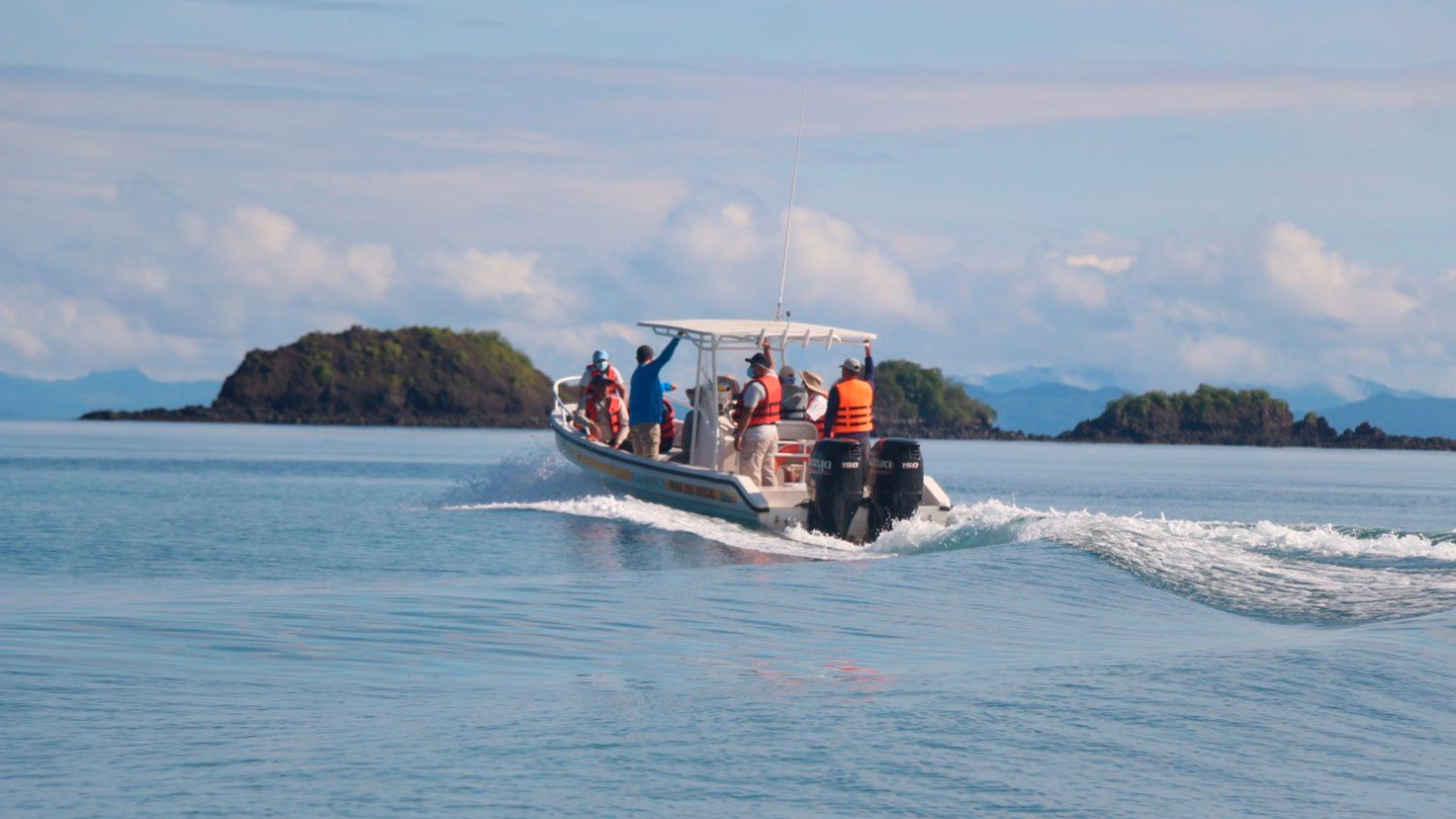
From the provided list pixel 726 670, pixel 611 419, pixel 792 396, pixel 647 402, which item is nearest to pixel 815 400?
pixel 792 396

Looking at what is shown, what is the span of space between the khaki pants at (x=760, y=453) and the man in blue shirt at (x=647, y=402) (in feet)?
6.12

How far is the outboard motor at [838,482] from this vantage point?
16500mm

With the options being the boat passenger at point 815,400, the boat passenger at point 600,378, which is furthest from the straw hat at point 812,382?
the boat passenger at point 600,378

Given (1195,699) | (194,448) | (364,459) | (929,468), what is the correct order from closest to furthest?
1. (1195,699)
2. (364,459)
3. (929,468)
4. (194,448)

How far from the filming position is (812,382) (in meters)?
19.3

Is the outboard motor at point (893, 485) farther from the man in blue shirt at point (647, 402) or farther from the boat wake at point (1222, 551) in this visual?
the man in blue shirt at point (647, 402)

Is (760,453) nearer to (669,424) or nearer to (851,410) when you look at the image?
(851,410)

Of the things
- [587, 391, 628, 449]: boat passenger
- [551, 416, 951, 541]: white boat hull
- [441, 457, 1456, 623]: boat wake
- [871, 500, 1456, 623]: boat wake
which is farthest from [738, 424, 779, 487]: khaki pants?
[587, 391, 628, 449]: boat passenger

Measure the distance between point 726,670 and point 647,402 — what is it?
10749mm

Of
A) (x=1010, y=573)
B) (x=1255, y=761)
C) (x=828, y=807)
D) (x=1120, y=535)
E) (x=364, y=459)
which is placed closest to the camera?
(x=828, y=807)

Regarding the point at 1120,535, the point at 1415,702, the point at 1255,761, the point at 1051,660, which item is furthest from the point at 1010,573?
the point at 1255,761

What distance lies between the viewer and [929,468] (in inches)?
2156

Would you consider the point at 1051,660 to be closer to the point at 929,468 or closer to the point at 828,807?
the point at 828,807

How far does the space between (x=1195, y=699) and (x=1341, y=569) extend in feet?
23.4
